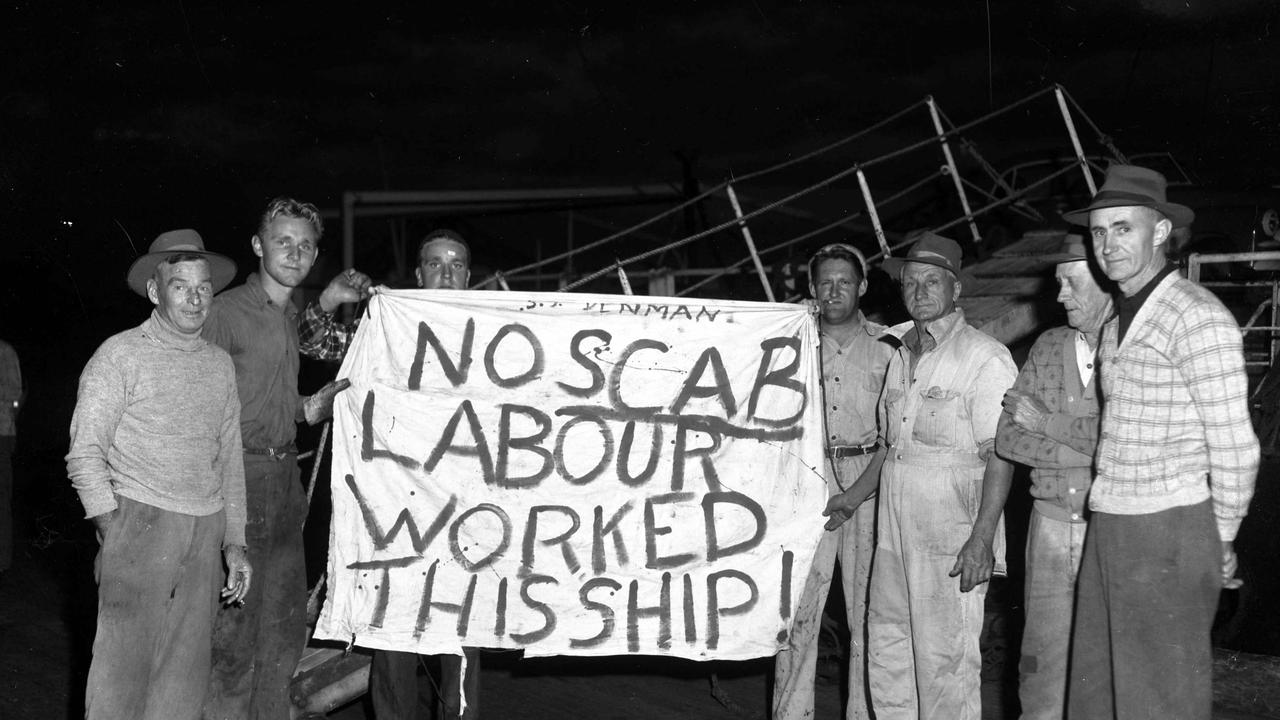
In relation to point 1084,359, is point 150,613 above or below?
below

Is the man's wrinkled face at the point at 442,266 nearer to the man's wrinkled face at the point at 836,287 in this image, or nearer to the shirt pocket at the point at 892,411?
the man's wrinkled face at the point at 836,287

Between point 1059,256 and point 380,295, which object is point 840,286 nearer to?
point 1059,256

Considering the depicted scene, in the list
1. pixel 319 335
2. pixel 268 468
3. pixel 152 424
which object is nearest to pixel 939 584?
pixel 268 468

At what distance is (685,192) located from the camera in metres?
19.9

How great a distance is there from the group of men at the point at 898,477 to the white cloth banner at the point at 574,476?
206 millimetres

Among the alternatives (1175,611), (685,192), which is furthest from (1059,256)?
(685,192)

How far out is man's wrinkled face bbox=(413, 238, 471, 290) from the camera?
5.07 meters

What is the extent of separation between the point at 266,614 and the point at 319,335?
1.29 m

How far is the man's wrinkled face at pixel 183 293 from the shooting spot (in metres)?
3.94

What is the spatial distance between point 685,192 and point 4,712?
1572 centimetres

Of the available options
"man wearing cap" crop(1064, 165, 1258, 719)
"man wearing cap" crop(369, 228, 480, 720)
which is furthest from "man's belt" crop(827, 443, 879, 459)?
"man wearing cap" crop(369, 228, 480, 720)

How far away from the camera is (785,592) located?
474 centimetres

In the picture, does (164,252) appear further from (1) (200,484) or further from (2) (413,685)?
(2) (413,685)

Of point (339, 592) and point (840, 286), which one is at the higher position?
point (840, 286)
